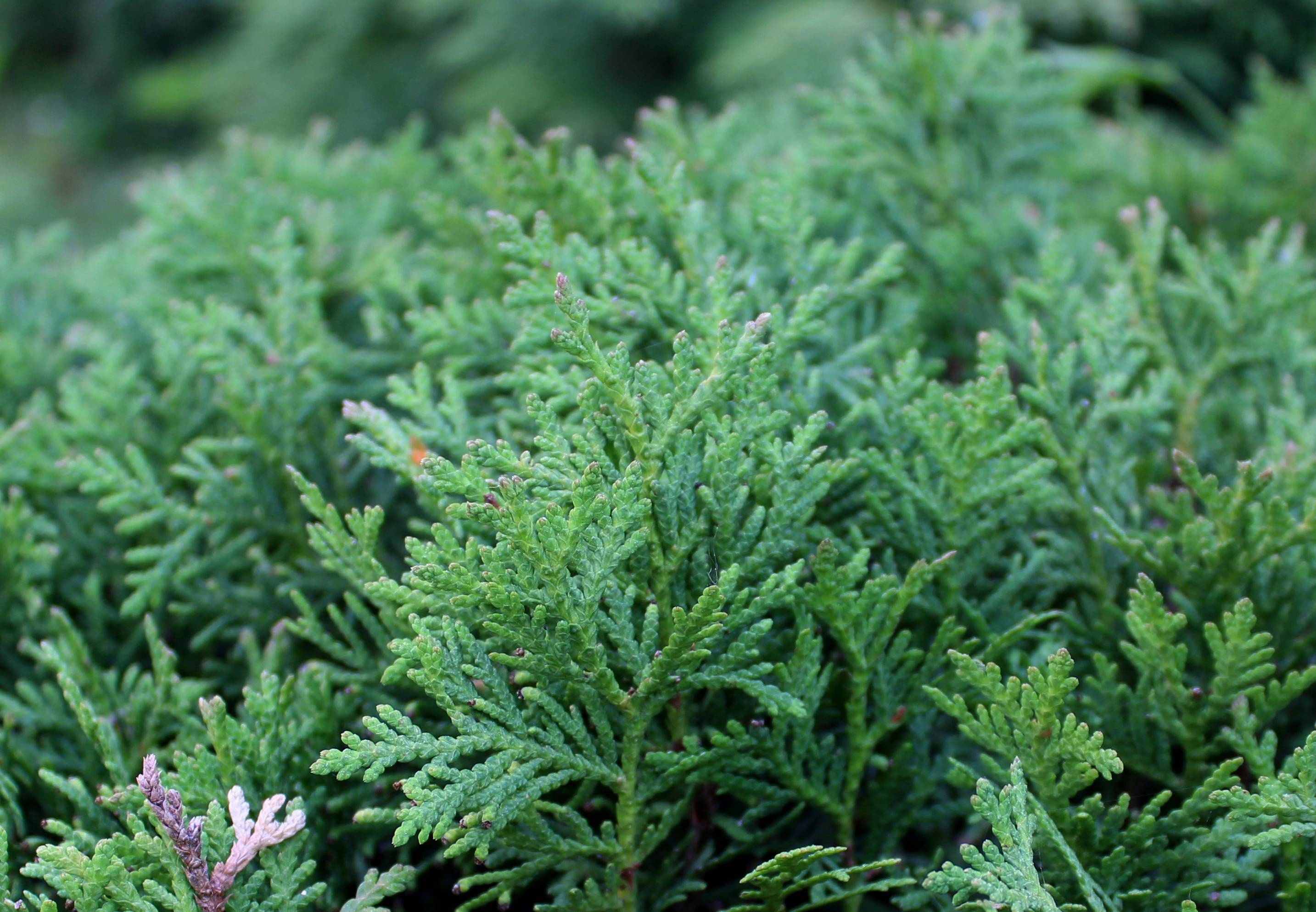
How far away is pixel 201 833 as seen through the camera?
46.4 inches

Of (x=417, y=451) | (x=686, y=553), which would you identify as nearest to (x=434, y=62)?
(x=417, y=451)

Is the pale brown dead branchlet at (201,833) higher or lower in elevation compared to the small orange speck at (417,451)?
lower

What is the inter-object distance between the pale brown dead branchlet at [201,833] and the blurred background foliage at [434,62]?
280cm

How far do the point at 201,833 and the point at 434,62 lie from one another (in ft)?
21.7

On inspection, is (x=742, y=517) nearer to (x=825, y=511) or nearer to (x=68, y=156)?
(x=825, y=511)

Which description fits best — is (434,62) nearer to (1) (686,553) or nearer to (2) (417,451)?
(2) (417,451)

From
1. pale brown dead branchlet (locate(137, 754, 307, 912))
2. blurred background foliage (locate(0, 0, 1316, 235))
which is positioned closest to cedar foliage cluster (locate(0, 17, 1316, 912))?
pale brown dead branchlet (locate(137, 754, 307, 912))

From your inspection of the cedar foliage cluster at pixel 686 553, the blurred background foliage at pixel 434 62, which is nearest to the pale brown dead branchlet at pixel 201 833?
the cedar foliage cluster at pixel 686 553

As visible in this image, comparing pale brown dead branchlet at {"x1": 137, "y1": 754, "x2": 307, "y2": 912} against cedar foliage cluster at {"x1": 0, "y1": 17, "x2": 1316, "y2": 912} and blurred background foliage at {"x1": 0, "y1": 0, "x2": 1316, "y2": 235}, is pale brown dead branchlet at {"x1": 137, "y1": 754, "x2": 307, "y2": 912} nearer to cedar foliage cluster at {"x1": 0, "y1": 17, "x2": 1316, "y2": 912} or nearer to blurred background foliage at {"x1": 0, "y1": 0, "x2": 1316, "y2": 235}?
cedar foliage cluster at {"x1": 0, "y1": 17, "x2": 1316, "y2": 912}

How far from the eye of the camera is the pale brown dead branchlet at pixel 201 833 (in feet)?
3.79

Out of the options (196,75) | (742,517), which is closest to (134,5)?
(196,75)

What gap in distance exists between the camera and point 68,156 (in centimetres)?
886

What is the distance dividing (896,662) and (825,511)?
8.9 inches

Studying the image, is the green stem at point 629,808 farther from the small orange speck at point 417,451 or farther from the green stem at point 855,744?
the small orange speck at point 417,451
